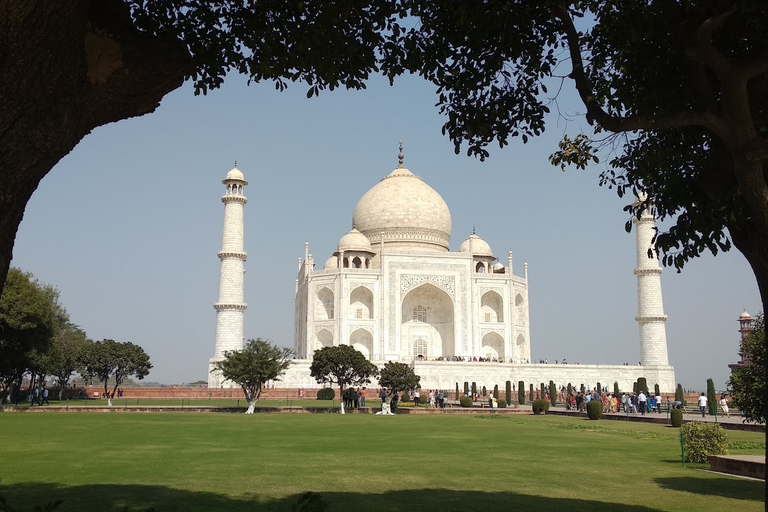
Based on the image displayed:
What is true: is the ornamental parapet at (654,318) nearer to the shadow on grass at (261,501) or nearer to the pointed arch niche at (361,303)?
the pointed arch niche at (361,303)

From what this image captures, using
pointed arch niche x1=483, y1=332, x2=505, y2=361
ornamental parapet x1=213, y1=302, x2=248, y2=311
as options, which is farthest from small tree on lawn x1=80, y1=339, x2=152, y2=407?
pointed arch niche x1=483, y1=332, x2=505, y2=361

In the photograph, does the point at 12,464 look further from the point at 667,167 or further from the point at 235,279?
the point at 235,279

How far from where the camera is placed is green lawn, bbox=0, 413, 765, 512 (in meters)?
7.25

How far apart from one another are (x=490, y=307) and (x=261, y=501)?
1617 inches

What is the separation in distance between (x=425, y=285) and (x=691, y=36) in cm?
4066

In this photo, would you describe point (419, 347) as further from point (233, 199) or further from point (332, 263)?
point (233, 199)

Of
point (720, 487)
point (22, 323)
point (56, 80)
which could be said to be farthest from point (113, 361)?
point (56, 80)

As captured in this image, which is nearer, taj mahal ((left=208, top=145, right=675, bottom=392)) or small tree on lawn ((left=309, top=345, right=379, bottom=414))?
small tree on lawn ((left=309, top=345, right=379, bottom=414))

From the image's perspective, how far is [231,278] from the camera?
43.0m

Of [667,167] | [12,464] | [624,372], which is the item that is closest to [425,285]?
[624,372]

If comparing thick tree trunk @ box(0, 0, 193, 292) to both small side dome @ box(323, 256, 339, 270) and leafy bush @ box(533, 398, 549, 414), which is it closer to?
leafy bush @ box(533, 398, 549, 414)

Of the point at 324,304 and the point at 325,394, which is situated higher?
the point at 324,304

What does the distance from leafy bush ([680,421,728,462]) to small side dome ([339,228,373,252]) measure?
35.7m

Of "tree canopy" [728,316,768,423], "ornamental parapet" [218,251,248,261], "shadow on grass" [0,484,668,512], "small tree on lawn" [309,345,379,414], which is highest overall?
"ornamental parapet" [218,251,248,261]
